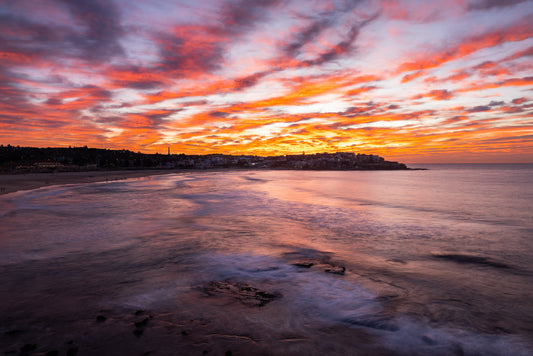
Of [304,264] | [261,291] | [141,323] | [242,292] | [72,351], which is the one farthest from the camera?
[304,264]

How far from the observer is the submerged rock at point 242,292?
5.43 m

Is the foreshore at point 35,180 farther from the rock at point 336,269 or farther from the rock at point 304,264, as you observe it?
the rock at point 336,269

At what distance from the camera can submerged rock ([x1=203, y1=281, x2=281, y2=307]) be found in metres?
5.43

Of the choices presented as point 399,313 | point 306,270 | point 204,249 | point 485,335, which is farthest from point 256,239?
point 485,335

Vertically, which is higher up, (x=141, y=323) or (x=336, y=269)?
(x=141, y=323)

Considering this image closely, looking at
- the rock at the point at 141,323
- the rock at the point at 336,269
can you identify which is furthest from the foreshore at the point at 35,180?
the rock at the point at 336,269

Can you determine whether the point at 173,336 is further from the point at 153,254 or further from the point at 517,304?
the point at 517,304

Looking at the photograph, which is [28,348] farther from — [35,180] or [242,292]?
[35,180]

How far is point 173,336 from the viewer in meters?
4.12

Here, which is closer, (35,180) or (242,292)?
(242,292)

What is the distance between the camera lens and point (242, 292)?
19.1ft

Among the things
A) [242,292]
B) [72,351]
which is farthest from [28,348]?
[242,292]

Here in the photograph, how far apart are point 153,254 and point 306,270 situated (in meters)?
4.57

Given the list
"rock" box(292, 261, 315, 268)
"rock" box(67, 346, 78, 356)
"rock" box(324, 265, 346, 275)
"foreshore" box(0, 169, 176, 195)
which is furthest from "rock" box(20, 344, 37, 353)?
"foreshore" box(0, 169, 176, 195)
